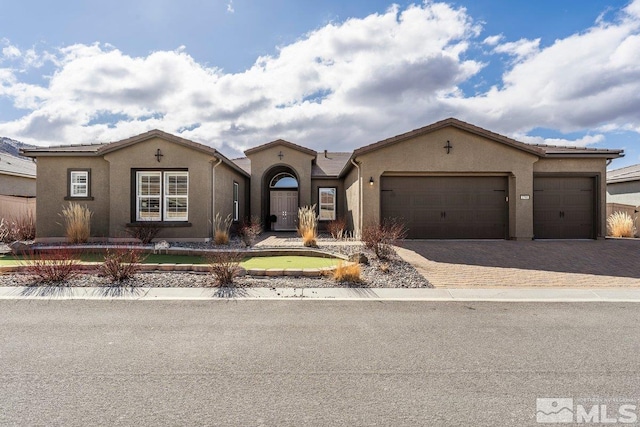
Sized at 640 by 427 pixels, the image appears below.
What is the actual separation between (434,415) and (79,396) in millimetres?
3069

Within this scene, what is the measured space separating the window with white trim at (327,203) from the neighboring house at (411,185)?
225 inches

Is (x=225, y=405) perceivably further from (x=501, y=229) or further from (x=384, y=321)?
(x=501, y=229)

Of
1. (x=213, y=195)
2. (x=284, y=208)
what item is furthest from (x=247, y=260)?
(x=284, y=208)

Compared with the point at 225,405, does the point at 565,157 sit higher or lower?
higher

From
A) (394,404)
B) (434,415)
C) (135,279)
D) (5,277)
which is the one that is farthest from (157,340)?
Answer: (5,277)

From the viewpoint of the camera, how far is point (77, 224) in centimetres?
1292

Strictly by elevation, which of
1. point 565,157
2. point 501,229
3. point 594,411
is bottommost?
point 594,411

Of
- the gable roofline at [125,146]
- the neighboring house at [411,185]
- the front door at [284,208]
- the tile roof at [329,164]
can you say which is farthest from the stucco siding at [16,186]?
the tile roof at [329,164]

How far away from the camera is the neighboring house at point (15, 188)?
16719 millimetres

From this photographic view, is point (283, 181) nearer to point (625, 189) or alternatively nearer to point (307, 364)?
point (307, 364)

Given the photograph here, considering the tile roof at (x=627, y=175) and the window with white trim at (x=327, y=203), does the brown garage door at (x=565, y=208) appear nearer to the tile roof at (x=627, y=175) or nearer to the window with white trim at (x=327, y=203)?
the tile roof at (x=627, y=175)

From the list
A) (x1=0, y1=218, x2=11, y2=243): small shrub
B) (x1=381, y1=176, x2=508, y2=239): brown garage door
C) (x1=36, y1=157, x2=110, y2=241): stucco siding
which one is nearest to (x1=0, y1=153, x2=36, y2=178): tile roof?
(x1=0, y1=218, x2=11, y2=243): small shrub

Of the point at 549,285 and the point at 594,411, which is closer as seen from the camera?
the point at 594,411

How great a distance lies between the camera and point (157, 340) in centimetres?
459
